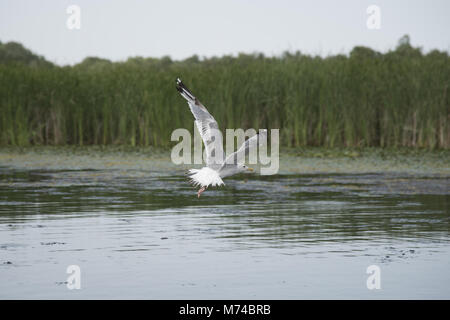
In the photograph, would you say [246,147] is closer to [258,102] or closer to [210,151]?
[210,151]

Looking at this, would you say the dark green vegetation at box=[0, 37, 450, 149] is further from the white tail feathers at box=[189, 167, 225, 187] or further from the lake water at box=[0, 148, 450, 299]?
the white tail feathers at box=[189, 167, 225, 187]

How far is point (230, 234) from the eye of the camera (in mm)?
10719

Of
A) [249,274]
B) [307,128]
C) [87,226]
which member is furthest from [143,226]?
[307,128]

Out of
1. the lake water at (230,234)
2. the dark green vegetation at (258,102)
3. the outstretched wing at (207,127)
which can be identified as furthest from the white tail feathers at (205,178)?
the dark green vegetation at (258,102)

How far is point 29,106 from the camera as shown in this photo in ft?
83.5

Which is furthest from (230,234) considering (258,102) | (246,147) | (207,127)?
(258,102)

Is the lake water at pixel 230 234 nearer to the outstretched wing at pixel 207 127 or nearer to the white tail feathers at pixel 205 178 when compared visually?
the white tail feathers at pixel 205 178

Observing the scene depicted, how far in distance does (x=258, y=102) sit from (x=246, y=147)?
12878 mm

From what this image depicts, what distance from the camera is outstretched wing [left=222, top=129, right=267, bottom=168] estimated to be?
35.5 ft

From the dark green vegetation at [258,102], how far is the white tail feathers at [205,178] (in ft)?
37.3

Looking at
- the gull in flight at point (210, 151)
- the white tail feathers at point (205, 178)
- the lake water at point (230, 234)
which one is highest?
the gull in flight at point (210, 151)

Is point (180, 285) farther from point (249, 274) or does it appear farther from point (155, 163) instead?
point (155, 163)

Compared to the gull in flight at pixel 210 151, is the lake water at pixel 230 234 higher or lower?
lower

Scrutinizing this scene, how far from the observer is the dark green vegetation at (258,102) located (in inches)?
906
